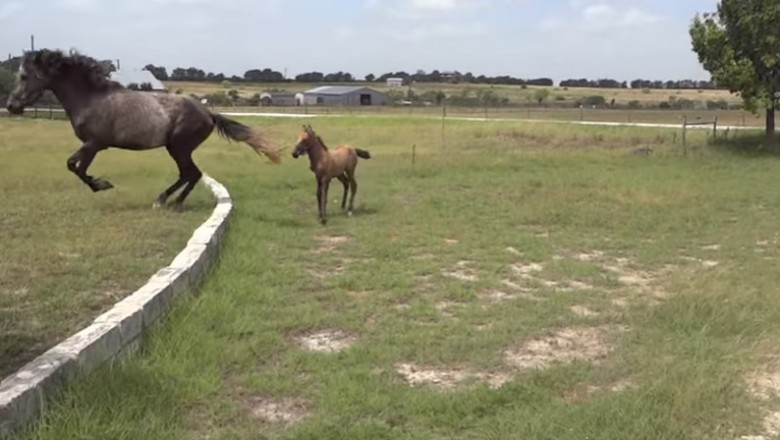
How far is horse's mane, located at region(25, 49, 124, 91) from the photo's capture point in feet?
36.4

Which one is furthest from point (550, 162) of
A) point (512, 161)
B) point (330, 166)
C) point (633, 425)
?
point (633, 425)

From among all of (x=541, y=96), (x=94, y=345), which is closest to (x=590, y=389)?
(x=94, y=345)

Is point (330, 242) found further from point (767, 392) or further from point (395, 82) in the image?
point (395, 82)

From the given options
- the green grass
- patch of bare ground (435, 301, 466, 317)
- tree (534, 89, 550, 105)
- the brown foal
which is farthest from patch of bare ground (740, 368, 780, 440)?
tree (534, 89, 550, 105)

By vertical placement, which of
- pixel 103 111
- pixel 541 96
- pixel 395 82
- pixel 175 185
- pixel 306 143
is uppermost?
pixel 395 82

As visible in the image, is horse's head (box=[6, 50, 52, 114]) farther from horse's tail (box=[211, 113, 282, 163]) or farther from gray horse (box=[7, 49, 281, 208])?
horse's tail (box=[211, 113, 282, 163])

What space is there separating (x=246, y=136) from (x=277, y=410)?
829 centimetres

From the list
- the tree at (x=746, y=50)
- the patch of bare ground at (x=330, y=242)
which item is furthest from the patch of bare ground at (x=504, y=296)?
the tree at (x=746, y=50)

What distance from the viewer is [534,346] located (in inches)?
221

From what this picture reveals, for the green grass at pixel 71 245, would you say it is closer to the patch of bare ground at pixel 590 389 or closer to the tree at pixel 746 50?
the patch of bare ground at pixel 590 389

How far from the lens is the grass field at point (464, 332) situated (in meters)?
4.19

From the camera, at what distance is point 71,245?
8391 mm

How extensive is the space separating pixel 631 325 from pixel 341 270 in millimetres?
3023

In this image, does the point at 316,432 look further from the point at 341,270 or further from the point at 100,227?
the point at 100,227
